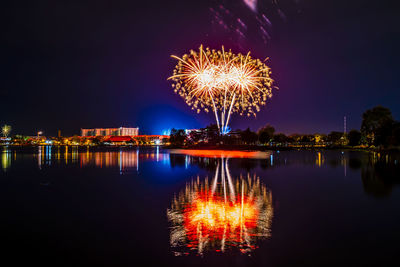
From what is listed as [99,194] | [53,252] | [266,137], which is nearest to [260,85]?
[99,194]

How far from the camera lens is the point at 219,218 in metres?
8.84

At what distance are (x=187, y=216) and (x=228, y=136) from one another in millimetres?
66405

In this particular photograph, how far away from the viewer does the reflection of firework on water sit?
6781 mm

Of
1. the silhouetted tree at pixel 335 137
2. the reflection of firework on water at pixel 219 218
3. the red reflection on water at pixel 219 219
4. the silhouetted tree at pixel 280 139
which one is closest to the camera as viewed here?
the reflection of firework on water at pixel 219 218

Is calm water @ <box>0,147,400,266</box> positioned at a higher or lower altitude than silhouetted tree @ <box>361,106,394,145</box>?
lower

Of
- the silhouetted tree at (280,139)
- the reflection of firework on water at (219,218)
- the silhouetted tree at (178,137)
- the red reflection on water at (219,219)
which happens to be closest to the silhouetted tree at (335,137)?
the silhouetted tree at (280,139)

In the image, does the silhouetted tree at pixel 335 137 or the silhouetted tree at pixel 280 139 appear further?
the silhouetted tree at pixel 335 137

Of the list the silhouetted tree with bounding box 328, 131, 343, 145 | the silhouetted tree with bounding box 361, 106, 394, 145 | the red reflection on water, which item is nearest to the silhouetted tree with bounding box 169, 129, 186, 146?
the silhouetted tree with bounding box 361, 106, 394, 145

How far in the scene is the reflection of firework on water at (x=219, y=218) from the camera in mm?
6781

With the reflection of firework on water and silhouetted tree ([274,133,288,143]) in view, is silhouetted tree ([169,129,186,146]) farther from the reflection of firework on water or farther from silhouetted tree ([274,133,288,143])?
the reflection of firework on water

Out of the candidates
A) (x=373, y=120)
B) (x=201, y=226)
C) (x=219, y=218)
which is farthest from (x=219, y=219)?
(x=373, y=120)

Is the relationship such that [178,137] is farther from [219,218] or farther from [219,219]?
[219,219]

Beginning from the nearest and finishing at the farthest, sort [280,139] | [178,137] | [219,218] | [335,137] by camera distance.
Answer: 1. [219,218]
2. [178,137]
3. [280,139]
4. [335,137]

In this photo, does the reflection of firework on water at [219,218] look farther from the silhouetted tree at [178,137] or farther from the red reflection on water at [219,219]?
the silhouetted tree at [178,137]
